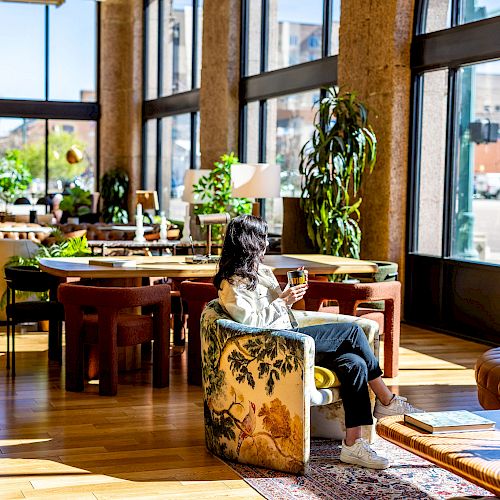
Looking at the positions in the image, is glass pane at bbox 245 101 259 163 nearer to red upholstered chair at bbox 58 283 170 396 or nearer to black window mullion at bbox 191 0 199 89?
black window mullion at bbox 191 0 199 89

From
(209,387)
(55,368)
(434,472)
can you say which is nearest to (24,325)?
(55,368)

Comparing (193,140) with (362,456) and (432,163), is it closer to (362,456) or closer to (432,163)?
(432,163)

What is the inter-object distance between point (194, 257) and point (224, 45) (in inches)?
268

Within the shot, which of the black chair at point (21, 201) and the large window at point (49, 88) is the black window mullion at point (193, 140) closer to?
the black chair at point (21, 201)

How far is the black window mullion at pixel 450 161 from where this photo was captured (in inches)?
354

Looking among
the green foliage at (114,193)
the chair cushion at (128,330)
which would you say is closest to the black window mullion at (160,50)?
the green foliage at (114,193)

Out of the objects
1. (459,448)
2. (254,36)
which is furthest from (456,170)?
(459,448)

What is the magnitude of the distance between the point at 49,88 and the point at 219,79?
6536 mm

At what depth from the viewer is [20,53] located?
61.8 ft

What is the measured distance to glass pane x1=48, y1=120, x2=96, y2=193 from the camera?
19.0 m

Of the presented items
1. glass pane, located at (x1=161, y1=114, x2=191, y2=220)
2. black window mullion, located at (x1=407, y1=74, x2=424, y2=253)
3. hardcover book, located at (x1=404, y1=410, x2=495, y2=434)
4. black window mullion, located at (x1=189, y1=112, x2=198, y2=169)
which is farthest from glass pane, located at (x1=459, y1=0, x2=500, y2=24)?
glass pane, located at (x1=161, y1=114, x2=191, y2=220)

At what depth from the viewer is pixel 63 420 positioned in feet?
18.0

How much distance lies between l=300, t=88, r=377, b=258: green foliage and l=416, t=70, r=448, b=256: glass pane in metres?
0.64

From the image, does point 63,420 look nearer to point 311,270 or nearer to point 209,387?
point 209,387
